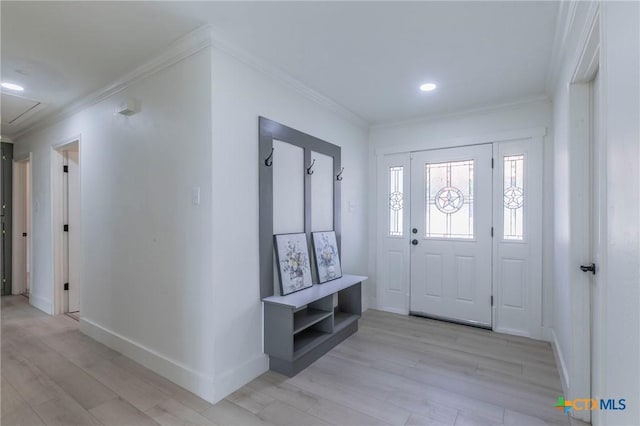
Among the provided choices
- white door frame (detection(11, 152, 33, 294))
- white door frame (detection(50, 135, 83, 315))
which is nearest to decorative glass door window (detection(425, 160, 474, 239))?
white door frame (detection(50, 135, 83, 315))

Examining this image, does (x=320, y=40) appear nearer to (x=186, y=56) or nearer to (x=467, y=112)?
(x=186, y=56)

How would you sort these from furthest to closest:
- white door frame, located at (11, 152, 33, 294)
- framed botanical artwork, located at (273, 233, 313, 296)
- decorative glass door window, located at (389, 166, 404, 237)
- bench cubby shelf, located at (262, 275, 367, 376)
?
white door frame, located at (11, 152, 33, 294) < decorative glass door window, located at (389, 166, 404, 237) < framed botanical artwork, located at (273, 233, 313, 296) < bench cubby shelf, located at (262, 275, 367, 376)

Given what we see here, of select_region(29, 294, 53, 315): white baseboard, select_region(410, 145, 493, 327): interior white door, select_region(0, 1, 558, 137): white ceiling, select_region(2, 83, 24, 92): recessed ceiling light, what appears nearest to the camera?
select_region(0, 1, 558, 137): white ceiling

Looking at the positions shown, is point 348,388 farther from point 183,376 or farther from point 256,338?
point 183,376

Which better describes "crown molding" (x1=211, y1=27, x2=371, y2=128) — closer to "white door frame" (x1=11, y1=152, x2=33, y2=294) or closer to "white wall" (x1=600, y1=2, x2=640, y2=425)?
"white wall" (x1=600, y1=2, x2=640, y2=425)

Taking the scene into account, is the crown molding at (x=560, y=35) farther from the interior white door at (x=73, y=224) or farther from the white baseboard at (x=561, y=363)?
the interior white door at (x=73, y=224)

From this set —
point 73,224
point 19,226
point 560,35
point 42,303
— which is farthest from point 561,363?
point 19,226

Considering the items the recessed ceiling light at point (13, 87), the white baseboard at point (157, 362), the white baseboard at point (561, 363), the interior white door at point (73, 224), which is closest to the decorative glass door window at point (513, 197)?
the white baseboard at point (561, 363)

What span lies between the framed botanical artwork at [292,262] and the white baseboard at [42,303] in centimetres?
335

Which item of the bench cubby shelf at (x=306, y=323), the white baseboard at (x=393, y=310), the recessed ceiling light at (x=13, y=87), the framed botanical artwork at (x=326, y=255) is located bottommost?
the white baseboard at (x=393, y=310)

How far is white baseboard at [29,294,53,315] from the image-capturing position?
403cm

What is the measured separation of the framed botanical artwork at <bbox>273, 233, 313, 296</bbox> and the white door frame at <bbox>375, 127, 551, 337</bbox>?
1.49m

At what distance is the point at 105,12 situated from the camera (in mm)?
1937

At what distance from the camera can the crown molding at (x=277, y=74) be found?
2240 millimetres
